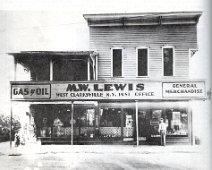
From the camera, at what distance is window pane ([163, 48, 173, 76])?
23.6 ft

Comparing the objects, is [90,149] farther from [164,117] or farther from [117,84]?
[164,117]

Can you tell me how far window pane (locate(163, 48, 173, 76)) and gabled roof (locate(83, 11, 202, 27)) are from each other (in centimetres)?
51

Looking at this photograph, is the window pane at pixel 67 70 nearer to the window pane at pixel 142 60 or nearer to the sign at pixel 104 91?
the sign at pixel 104 91

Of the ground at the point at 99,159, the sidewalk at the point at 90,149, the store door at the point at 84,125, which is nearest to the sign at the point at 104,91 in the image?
the store door at the point at 84,125

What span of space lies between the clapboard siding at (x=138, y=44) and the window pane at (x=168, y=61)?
8 cm

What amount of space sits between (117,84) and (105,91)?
431 millimetres

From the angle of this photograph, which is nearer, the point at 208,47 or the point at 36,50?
the point at 208,47

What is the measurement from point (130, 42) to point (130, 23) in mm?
366

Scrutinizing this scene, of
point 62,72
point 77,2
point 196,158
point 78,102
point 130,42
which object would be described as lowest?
point 196,158

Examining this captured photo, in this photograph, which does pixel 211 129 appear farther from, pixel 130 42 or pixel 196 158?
pixel 130 42

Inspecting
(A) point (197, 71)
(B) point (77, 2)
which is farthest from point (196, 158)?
(B) point (77, 2)

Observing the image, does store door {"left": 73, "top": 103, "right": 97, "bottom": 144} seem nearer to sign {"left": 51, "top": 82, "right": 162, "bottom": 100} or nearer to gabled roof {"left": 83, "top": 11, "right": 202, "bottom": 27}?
sign {"left": 51, "top": 82, "right": 162, "bottom": 100}

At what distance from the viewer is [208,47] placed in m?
6.31

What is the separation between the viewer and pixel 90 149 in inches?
257
